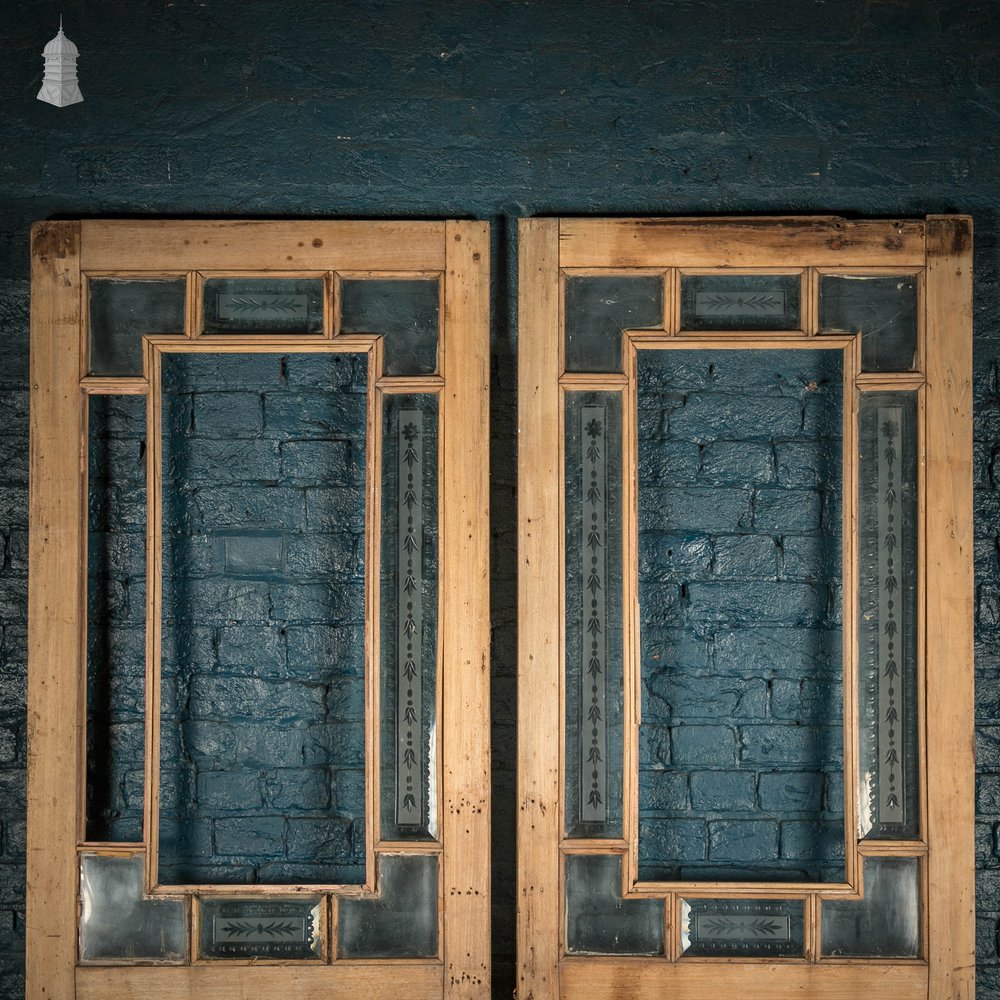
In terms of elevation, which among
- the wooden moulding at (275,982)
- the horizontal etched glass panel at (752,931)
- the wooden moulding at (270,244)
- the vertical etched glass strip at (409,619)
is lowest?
the wooden moulding at (275,982)

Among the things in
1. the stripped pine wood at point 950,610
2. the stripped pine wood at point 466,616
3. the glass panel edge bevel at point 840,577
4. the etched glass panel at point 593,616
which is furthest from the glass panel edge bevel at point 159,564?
the stripped pine wood at point 950,610

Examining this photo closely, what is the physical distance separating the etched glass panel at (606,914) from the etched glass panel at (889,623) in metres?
0.51

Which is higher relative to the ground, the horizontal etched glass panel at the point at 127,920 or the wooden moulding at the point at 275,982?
the horizontal etched glass panel at the point at 127,920

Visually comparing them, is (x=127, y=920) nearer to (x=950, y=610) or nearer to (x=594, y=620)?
(x=594, y=620)

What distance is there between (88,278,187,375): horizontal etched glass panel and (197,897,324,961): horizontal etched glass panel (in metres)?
1.20

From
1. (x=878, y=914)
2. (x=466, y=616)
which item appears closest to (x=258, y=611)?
(x=466, y=616)

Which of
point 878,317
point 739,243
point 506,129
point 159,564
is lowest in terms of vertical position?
point 159,564

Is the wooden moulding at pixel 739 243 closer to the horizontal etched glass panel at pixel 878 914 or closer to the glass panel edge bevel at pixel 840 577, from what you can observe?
the glass panel edge bevel at pixel 840 577

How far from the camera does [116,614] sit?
7.16 feet

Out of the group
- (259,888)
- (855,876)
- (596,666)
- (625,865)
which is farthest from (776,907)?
(259,888)

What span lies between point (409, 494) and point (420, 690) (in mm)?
431

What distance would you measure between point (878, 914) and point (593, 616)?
0.89 meters

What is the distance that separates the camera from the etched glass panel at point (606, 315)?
2.16 m

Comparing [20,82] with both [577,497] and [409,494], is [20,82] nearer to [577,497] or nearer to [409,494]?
[409,494]
